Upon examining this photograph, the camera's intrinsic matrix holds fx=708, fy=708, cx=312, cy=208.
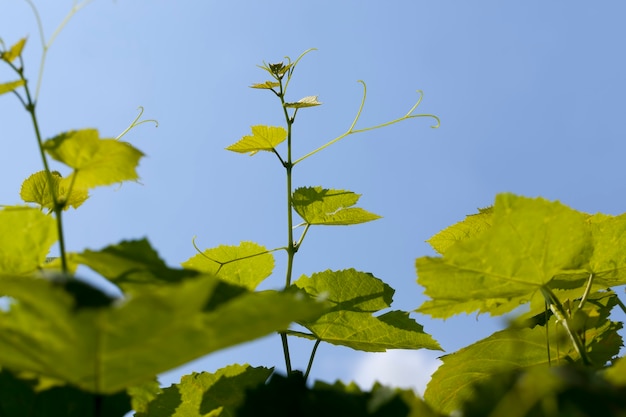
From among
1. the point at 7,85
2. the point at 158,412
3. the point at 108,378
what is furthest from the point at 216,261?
the point at 108,378

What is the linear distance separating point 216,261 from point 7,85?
87 cm

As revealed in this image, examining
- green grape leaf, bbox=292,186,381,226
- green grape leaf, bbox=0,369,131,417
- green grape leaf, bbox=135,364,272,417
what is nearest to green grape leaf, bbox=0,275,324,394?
green grape leaf, bbox=0,369,131,417

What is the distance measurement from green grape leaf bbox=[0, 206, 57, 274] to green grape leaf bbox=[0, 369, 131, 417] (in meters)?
0.13

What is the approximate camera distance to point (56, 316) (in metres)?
0.57

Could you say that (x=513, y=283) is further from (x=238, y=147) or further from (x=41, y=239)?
(x=238, y=147)

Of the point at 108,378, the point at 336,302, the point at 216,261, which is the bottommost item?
the point at 108,378

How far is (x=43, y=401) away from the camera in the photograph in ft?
2.60

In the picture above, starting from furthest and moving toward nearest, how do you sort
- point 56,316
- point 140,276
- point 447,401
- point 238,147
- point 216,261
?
point 238,147
point 216,261
point 447,401
point 140,276
point 56,316

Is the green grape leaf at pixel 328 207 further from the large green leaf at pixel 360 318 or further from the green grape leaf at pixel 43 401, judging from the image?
the green grape leaf at pixel 43 401

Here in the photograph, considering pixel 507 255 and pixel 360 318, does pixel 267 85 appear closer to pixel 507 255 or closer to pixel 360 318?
pixel 360 318

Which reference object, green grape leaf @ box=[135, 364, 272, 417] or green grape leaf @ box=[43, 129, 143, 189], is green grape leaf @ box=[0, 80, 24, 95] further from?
green grape leaf @ box=[135, 364, 272, 417]

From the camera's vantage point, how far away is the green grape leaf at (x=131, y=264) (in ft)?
2.23

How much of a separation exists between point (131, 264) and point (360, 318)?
98 cm

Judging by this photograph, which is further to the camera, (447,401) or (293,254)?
(293,254)
